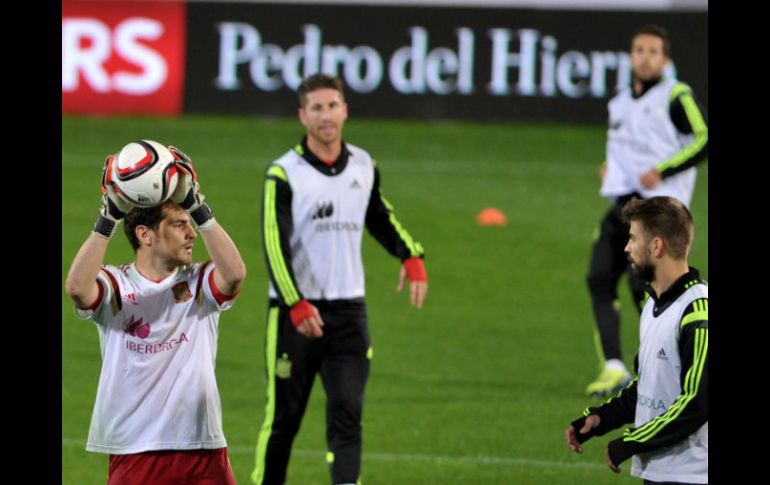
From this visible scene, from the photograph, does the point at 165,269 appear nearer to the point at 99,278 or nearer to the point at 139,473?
the point at 99,278

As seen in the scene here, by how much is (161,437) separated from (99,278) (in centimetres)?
66

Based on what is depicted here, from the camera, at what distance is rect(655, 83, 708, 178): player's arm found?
1046cm

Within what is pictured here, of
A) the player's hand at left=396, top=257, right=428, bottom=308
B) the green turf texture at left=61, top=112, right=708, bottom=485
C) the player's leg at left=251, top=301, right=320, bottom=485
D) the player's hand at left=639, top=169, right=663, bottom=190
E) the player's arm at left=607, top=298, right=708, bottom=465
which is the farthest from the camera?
the player's hand at left=639, top=169, right=663, bottom=190

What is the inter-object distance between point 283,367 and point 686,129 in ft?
13.6

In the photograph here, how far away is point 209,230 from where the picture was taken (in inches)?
229

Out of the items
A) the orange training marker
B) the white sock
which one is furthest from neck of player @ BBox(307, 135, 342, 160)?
the orange training marker

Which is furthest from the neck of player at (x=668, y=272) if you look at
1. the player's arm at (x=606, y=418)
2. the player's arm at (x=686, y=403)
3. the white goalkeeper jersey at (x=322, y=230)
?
the white goalkeeper jersey at (x=322, y=230)

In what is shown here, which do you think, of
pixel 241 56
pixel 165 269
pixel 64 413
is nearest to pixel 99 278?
pixel 165 269

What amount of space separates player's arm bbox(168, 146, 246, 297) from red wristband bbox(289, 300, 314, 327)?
1552 millimetres

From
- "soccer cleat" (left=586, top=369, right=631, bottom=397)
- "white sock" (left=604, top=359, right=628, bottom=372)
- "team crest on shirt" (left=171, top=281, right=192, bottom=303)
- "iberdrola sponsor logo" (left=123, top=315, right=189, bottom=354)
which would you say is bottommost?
"soccer cleat" (left=586, top=369, right=631, bottom=397)

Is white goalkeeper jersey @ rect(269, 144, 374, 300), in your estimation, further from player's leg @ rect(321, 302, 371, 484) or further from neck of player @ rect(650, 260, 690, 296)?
neck of player @ rect(650, 260, 690, 296)

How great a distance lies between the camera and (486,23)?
2147 centimetres

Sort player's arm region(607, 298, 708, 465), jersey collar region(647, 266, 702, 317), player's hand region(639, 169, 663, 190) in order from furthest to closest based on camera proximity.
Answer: player's hand region(639, 169, 663, 190)
jersey collar region(647, 266, 702, 317)
player's arm region(607, 298, 708, 465)

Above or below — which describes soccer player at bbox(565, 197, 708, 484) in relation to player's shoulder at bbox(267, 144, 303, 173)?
below
